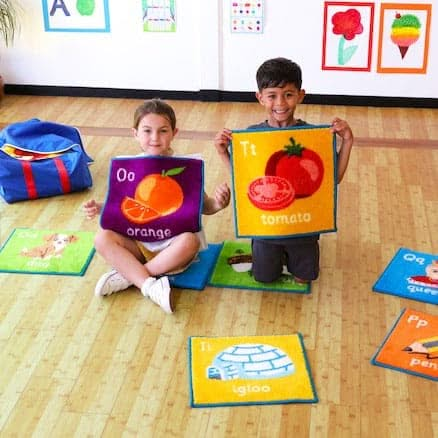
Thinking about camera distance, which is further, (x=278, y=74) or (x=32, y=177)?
(x=32, y=177)

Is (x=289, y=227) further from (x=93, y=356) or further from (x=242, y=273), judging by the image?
(x=93, y=356)

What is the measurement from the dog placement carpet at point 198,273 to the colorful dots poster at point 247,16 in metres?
2.00

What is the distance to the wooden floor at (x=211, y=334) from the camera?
84.0 inches

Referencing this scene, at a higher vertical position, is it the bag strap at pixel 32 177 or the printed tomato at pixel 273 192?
the printed tomato at pixel 273 192

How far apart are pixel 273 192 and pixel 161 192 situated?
396 millimetres

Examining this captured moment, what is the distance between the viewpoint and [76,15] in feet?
15.5

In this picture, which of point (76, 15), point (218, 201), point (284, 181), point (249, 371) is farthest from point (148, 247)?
point (76, 15)

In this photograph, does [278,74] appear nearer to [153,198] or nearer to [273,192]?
[273,192]

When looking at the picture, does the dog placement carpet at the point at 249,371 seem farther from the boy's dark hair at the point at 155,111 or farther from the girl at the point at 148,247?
the boy's dark hair at the point at 155,111

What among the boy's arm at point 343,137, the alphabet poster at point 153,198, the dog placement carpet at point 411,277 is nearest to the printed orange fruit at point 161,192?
the alphabet poster at point 153,198

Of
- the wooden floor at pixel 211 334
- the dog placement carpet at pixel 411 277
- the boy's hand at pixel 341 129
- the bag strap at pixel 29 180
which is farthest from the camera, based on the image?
the bag strap at pixel 29 180

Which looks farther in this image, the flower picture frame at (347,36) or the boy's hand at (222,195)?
the flower picture frame at (347,36)

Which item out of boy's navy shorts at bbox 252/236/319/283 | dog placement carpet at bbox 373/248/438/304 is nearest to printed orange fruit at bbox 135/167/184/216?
boy's navy shorts at bbox 252/236/319/283

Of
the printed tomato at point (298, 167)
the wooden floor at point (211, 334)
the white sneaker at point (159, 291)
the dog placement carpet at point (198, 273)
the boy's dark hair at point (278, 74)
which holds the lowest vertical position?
the wooden floor at point (211, 334)
